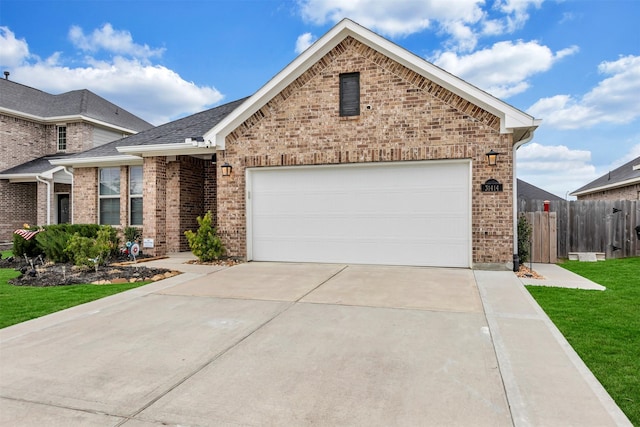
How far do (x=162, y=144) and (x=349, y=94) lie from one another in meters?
5.31

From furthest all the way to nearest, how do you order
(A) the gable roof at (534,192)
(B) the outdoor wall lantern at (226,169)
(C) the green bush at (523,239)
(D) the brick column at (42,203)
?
(A) the gable roof at (534,192), (D) the brick column at (42,203), (B) the outdoor wall lantern at (226,169), (C) the green bush at (523,239)

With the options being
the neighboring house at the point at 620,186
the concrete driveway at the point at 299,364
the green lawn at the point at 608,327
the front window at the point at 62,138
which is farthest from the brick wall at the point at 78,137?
the neighboring house at the point at 620,186

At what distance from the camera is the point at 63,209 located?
57.6 feet

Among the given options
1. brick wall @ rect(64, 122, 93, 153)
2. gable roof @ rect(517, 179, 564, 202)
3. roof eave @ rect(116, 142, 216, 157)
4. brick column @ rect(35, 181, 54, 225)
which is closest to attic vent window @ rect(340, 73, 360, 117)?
roof eave @ rect(116, 142, 216, 157)

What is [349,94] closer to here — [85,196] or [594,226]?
[594,226]

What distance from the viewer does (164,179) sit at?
36.9 ft

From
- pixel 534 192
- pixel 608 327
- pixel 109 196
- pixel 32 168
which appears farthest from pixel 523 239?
pixel 32 168

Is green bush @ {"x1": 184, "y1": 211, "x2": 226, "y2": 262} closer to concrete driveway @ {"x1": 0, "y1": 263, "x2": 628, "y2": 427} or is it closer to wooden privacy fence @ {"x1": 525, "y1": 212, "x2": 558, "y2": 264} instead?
concrete driveway @ {"x1": 0, "y1": 263, "x2": 628, "y2": 427}

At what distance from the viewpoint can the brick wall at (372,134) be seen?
812cm

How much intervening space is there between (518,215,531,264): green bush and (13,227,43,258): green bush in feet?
43.2

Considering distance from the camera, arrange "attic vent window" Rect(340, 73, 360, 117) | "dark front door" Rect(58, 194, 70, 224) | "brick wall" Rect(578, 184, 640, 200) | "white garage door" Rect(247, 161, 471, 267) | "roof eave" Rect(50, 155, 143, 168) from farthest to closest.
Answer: "dark front door" Rect(58, 194, 70, 224) → "brick wall" Rect(578, 184, 640, 200) → "roof eave" Rect(50, 155, 143, 168) → "attic vent window" Rect(340, 73, 360, 117) → "white garage door" Rect(247, 161, 471, 267)

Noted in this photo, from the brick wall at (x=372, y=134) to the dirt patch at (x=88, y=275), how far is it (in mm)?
2221

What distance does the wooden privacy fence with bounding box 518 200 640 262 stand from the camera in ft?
36.0

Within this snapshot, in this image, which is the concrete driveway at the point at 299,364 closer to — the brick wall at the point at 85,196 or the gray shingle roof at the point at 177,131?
the gray shingle roof at the point at 177,131
